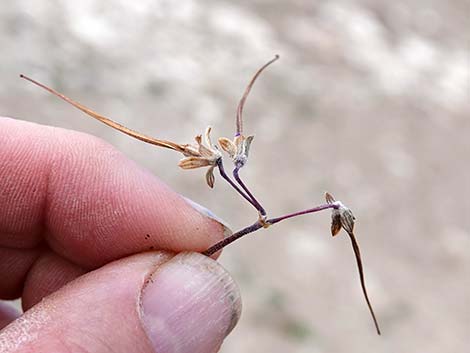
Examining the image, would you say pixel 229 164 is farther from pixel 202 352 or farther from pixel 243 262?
pixel 202 352

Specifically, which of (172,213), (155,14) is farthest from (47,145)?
(155,14)

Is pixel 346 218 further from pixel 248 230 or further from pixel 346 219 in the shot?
pixel 248 230

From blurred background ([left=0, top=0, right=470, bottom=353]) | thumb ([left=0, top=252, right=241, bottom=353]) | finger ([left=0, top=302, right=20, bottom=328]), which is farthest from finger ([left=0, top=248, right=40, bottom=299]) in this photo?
blurred background ([left=0, top=0, right=470, bottom=353])

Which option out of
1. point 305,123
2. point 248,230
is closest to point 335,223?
point 248,230

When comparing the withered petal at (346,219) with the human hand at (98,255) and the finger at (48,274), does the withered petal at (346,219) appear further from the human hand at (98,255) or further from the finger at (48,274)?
the finger at (48,274)

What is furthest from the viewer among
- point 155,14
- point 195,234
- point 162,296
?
point 155,14

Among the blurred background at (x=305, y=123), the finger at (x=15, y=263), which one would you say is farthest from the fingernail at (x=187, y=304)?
the blurred background at (x=305, y=123)

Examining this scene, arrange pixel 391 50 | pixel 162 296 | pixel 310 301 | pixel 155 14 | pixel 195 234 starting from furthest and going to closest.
→ pixel 391 50
pixel 155 14
pixel 310 301
pixel 195 234
pixel 162 296

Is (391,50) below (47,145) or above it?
below

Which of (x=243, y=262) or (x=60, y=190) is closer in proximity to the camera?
(x=60, y=190)
